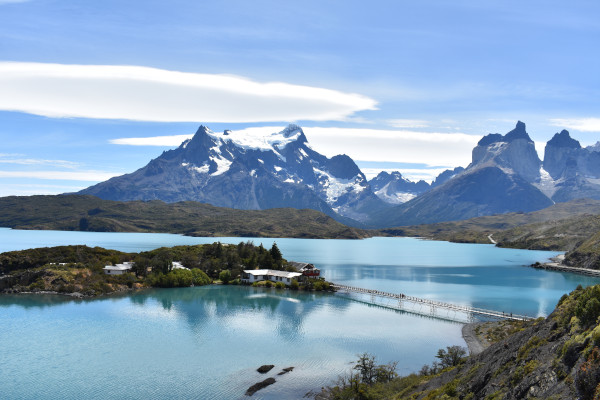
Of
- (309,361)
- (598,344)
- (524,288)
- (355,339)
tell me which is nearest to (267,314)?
(355,339)

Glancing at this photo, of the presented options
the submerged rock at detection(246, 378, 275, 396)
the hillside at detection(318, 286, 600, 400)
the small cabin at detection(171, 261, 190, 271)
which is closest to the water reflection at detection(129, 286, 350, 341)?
the small cabin at detection(171, 261, 190, 271)

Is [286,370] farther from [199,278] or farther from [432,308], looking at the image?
[199,278]

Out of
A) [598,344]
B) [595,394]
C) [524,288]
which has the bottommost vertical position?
[524,288]

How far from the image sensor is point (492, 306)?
108m

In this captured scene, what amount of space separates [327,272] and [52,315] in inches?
3845

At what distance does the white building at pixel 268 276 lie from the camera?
127 m

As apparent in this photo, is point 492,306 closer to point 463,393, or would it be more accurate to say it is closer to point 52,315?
point 463,393

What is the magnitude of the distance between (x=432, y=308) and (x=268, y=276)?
4836 centimetres

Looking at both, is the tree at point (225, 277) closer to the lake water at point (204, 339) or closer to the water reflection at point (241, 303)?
the water reflection at point (241, 303)

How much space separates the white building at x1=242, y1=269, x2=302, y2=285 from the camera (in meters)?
127

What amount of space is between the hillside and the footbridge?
55364mm

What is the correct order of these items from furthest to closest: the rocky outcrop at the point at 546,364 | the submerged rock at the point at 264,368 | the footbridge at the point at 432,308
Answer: the footbridge at the point at 432,308, the submerged rock at the point at 264,368, the rocky outcrop at the point at 546,364

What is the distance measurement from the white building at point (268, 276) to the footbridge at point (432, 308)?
1676 centimetres

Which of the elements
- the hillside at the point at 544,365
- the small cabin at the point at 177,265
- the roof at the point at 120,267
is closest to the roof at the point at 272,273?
the small cabin at the point at 177,265
